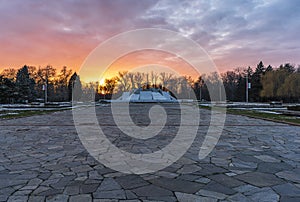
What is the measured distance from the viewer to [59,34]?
14320 mm

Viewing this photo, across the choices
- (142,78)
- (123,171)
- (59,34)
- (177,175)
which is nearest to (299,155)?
(177,175)

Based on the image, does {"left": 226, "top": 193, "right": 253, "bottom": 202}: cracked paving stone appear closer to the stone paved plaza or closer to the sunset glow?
the stone paved plaza

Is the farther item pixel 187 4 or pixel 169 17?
pixel 169 17

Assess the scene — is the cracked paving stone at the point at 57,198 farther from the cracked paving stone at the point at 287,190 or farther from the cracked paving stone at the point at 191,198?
the cracked paving stone at the point at 287,190

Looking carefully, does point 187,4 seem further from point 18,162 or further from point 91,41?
point 18,162

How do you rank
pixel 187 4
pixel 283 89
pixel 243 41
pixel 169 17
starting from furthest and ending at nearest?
pixel 283 89 → pixel 243 41 → pixel 169 17 → pixel 187 4

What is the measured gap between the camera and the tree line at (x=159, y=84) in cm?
3745

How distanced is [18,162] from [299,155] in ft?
14.8

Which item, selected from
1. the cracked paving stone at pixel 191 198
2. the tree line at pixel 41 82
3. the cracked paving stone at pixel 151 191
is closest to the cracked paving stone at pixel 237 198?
the cracked paving stone at pixel 191 198

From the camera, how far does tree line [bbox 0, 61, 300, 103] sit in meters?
37.5

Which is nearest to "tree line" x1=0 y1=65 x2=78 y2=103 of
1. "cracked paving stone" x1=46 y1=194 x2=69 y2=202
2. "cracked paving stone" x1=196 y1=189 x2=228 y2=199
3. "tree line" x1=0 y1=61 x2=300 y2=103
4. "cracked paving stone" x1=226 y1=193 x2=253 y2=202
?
"tree line" x1=0 y1=61 x2=300 y2=103

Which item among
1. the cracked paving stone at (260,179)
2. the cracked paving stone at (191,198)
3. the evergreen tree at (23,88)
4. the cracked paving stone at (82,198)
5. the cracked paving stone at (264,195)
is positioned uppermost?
the evergreen tree at (23,88)

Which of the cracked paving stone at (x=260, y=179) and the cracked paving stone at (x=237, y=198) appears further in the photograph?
the cracked paving stone at (x=260, y=179)

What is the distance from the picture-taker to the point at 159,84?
197 feet
